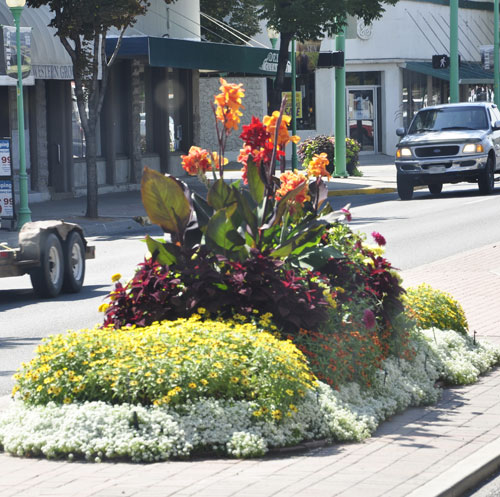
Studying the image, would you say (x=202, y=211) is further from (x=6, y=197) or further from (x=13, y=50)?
(x=13, y=50)

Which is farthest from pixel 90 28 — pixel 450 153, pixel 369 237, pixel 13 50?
pixel 450 153

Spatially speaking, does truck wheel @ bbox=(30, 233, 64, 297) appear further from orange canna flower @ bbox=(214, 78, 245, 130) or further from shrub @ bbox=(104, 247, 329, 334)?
shrub @ bbox=(104, 247, 329, 334)

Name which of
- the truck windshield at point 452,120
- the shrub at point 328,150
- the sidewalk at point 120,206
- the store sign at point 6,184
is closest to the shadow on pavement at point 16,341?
the sidewalk at point 120,206

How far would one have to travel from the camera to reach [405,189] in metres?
29.1

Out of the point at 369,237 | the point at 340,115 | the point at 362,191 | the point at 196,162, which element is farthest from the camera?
the point at 340,115

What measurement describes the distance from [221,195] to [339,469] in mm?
2573

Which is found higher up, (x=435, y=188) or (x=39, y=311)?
(x=435, y=188)

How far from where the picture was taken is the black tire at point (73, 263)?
14.0 metres

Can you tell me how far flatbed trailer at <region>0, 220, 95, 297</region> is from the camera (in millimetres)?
13125

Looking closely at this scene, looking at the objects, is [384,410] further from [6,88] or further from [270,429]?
[6,88]

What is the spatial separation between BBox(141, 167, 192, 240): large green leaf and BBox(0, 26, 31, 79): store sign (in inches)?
615

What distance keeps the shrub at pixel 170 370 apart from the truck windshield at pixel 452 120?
914 inches

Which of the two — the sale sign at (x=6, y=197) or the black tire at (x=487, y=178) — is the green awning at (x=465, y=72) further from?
the sale sign at (x=6, y=197)

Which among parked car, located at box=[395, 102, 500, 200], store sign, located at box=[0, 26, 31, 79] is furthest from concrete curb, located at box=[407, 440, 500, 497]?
parked car, located at box=[395, 102, 500, 200]
